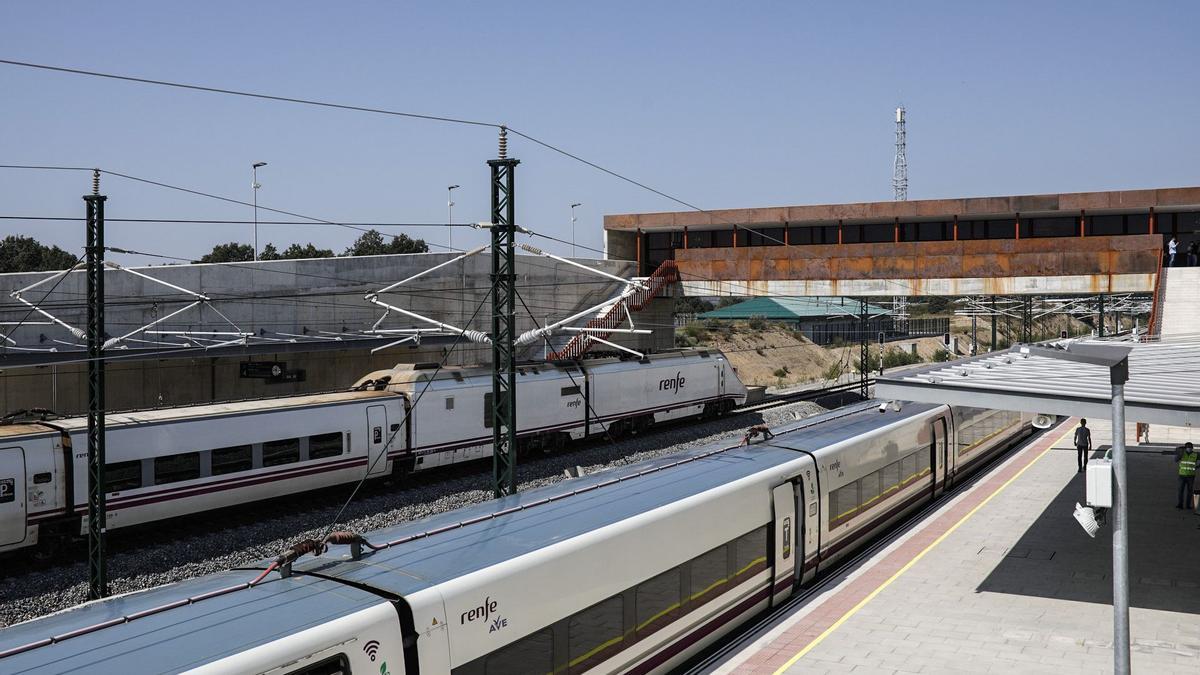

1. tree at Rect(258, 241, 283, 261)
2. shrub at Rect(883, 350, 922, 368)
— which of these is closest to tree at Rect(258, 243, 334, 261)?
tree at Rect(258, 241, 283, 261)

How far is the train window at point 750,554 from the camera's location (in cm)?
1334

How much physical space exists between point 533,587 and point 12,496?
1248cm

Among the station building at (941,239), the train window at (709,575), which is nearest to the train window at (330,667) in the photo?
the train window at (709,575)

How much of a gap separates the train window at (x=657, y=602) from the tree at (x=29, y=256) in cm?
9598

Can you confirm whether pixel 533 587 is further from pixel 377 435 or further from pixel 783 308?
pixel 783 308

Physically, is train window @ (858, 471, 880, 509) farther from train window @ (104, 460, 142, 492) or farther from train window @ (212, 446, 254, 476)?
train window @ (104, 460, 142, 492)

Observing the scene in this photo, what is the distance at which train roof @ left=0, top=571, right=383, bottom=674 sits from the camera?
6688mm

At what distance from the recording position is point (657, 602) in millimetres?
11414

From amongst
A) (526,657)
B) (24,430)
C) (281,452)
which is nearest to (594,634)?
(526,657)

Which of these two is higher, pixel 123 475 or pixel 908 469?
pixel 123 475

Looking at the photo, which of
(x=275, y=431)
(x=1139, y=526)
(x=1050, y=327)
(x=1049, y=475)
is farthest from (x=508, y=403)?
(x=1050, y=327)

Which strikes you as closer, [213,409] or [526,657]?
[526,657]

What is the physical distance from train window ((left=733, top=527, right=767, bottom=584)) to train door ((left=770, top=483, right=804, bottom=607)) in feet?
1.32

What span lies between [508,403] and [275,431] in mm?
6270
